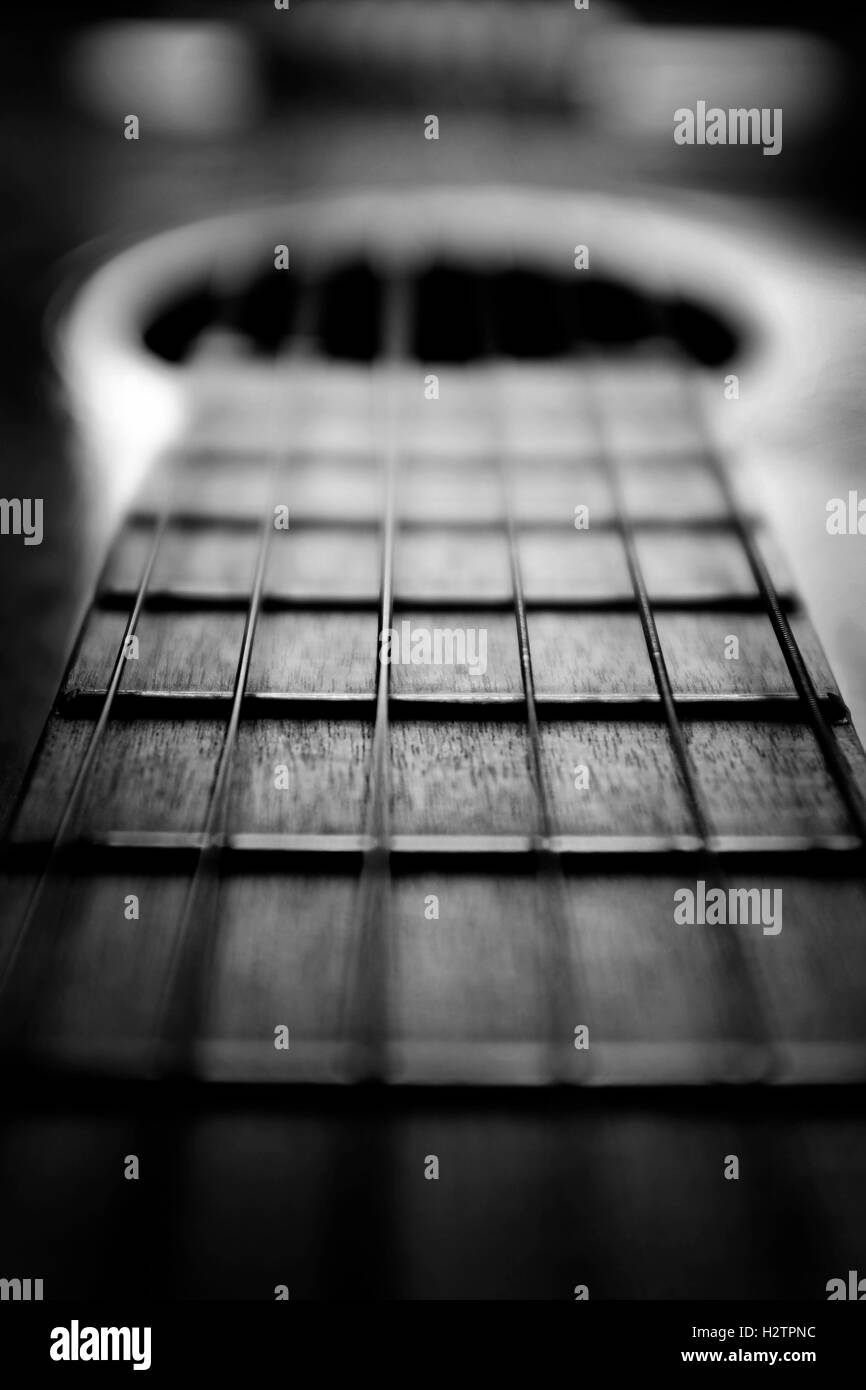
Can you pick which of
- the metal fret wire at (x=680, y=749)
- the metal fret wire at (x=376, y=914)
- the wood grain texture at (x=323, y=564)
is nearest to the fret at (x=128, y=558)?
the wood grain texture at (x=323, y=564)

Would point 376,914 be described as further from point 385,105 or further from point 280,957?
point 385,105

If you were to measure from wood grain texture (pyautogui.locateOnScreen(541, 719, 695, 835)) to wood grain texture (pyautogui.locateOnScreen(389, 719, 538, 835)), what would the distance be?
23 millimetres

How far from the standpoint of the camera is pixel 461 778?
0.75m

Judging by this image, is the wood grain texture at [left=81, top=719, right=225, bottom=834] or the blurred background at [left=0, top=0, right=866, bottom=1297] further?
the wood grain texture at [left=81, top=719, right=225, bottom=834]

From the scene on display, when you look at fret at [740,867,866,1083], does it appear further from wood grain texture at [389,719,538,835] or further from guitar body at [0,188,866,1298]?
wood grain texture at [389,719,538,835]

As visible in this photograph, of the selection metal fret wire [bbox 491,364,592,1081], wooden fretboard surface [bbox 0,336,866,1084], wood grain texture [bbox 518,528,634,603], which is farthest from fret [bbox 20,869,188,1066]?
wood grain texture [bbox 518,528,634,603]

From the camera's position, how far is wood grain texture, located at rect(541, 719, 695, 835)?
0.72 m

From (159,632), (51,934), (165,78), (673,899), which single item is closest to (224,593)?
(159,632)

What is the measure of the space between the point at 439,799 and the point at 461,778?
0.03 meters

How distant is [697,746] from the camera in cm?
79

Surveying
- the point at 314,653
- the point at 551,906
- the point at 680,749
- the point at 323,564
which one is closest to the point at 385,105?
the point at 323,564

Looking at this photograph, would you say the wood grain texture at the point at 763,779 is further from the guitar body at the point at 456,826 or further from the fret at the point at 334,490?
the fret at the point at 334,490
